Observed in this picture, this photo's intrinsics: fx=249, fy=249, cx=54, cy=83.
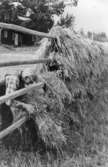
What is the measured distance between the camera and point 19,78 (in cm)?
322

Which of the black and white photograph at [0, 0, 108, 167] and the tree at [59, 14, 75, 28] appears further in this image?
the tree at [59, 14, 75, 28]

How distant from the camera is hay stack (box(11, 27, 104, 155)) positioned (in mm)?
3090

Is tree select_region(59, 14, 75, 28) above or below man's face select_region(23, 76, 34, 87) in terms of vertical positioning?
below

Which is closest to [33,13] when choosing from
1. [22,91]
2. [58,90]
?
Answer: [58,90]

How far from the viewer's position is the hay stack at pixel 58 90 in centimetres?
309

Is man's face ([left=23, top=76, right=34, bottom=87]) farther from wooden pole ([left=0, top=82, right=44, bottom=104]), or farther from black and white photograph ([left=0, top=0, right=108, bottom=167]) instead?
wooden pole ([left=0, top=82, right=44, bottom=104])

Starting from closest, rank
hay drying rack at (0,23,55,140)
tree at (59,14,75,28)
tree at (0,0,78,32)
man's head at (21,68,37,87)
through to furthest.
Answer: hay drying rack at (0,23,55,140) < man's head at (21,68,37,87) < tree at (0,0,78,32) < tree at (59,14,75,28)

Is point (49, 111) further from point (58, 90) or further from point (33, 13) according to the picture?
point (33, 13)

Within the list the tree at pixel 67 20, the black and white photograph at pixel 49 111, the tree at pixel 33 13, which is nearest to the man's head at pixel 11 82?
the black and white photograph at pixel 49 111

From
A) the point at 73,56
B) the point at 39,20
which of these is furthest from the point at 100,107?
the point at 39,20

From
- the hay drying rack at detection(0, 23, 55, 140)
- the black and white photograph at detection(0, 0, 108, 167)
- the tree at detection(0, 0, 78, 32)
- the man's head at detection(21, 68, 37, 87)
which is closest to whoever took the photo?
the hay drying rack at detection(0, 23, 55, 140)

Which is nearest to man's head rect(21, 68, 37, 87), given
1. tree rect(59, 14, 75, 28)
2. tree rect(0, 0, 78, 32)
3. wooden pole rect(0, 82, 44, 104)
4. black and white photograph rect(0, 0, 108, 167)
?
black and white photograph rect(0, 0, 108, 167)

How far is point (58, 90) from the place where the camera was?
3342mm

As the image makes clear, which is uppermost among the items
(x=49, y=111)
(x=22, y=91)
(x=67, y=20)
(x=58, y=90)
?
(x=22, y=91)
